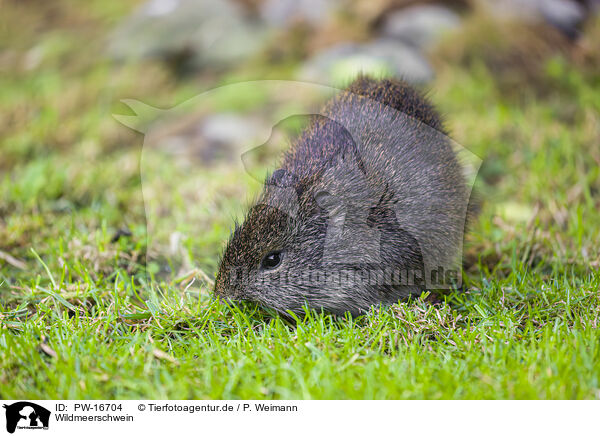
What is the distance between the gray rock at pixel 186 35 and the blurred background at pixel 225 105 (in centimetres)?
3

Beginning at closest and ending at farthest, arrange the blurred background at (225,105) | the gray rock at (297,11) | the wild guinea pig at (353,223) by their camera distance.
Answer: the wild guinea pig at (353,223)
the blurred background at (225,105)
the gray rock at (297,11)

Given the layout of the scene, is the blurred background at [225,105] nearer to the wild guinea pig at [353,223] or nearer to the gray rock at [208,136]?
the gray rock at [208,136]

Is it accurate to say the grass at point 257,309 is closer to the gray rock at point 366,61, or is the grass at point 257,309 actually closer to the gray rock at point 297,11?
the gray rock at point 366,61

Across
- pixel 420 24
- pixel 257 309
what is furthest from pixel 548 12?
pixel 257 309

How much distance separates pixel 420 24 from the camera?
884 cm

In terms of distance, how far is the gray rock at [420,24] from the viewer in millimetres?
8711

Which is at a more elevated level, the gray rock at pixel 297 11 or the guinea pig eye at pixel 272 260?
the gray rock at pixel 297 11

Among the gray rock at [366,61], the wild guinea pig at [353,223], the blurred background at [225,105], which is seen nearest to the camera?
the wild guinea pig at [353,223]

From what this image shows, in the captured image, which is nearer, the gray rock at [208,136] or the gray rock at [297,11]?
the gray rock at [208,136]
